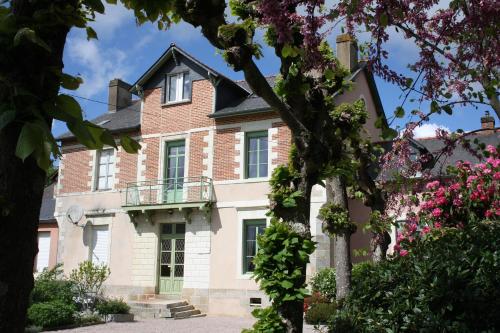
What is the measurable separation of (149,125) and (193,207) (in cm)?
404

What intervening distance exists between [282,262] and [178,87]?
15278 millimetres

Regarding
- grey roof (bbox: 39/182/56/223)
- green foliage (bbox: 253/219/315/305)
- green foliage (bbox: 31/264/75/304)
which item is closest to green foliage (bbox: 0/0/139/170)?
green foliage (bbox: 253/219/315/305)

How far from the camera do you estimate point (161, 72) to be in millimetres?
20500

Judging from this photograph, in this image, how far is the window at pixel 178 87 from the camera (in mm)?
19906

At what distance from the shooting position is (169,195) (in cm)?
1912

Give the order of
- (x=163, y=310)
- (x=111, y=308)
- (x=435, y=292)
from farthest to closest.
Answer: (x=163, y=310)
(x=111, y=308)
(x=435, y=292)

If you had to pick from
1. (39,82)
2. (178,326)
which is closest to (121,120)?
(178,326)

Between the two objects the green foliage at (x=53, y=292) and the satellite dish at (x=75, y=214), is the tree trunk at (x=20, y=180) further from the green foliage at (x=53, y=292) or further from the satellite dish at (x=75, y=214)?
the satellite dish at (x=75, y=214)

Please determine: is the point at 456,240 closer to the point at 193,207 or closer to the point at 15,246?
the point at 15,246

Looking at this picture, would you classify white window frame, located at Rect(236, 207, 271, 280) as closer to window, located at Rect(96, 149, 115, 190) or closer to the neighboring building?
window, located at Rect(96, 149, 115, 190)

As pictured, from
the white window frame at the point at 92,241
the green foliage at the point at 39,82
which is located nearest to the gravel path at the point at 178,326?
the white window frame at the point at 92,241

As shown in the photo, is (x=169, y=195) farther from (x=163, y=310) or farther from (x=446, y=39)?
(x=446, y=39)

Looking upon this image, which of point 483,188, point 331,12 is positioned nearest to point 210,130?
point 483,188

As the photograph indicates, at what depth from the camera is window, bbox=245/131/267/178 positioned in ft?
58.7
